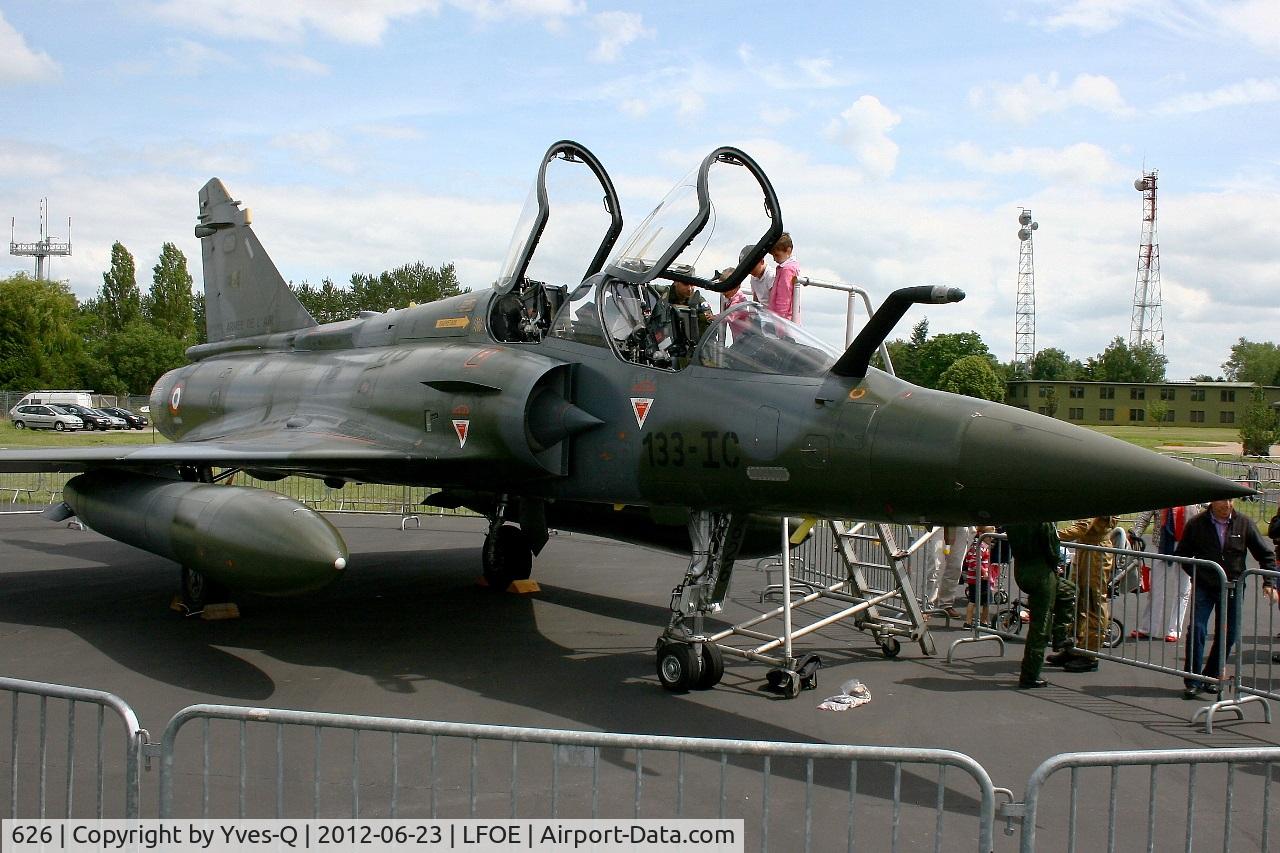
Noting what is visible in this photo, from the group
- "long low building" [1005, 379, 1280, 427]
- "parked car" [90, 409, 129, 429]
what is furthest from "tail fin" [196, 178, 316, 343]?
"long low building" [1005, 379, 1280, 427]

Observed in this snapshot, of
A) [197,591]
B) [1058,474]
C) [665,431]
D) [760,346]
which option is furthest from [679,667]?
[197,591]

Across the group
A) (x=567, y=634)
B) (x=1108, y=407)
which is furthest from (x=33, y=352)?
(x=1108, y=407)

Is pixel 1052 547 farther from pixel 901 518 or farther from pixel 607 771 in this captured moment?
pixel 607 771

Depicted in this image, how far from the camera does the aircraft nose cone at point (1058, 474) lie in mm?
4996

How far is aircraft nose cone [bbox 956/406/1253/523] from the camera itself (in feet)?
16.4

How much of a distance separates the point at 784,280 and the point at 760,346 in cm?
167

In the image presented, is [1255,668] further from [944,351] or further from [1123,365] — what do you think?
[1123,365]

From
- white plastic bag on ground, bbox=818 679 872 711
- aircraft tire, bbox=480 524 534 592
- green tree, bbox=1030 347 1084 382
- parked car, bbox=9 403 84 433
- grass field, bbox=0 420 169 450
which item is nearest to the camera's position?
white plastic bag on ground, bbox=818 679 872 711

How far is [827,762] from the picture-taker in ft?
18.6

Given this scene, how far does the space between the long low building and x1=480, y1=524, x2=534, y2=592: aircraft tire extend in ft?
229

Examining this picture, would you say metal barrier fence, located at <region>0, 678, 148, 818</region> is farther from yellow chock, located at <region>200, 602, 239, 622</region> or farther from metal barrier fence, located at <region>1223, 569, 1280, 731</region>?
metal barrier fence, located at <region>1223, 569, 1280, 731</region>

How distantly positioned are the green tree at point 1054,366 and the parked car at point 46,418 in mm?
83425

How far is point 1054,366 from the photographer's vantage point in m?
103

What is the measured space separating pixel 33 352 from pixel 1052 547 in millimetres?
75368
